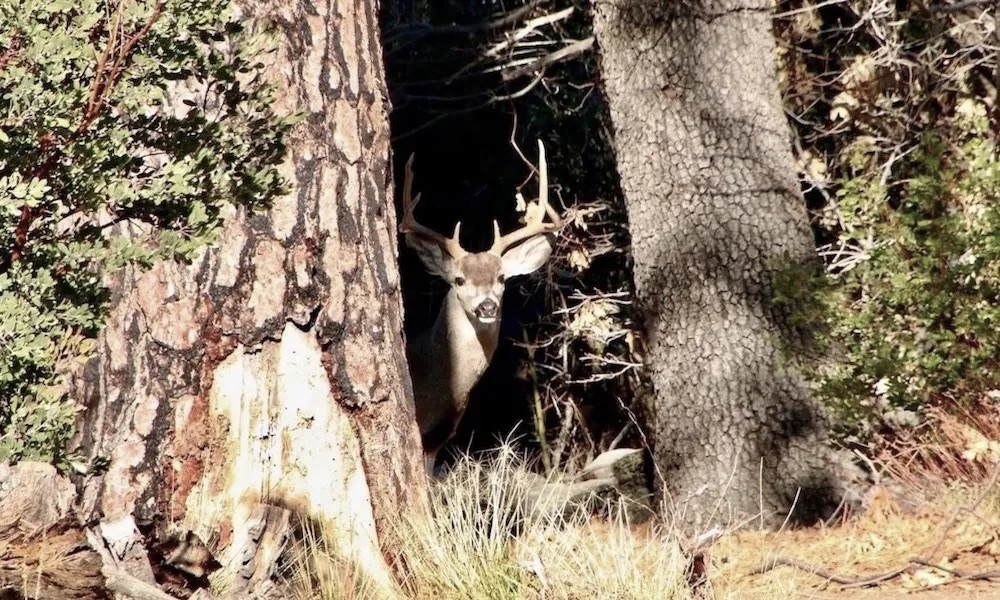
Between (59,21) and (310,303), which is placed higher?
(59,21)

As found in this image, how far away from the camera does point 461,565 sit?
5074 millimetres

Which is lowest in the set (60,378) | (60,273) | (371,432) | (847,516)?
(847,516)

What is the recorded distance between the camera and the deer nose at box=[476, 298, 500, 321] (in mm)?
9789

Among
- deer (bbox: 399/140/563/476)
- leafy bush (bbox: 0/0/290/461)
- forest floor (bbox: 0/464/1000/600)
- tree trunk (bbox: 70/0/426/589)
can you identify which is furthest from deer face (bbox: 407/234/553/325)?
leafy bush (bbox: 0/0/290/461)

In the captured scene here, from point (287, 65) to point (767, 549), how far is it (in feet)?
10.2

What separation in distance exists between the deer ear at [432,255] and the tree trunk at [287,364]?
434 centimetres

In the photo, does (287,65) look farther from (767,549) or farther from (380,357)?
(767,549)

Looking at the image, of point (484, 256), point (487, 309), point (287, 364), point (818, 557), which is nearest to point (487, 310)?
point (487, 309)

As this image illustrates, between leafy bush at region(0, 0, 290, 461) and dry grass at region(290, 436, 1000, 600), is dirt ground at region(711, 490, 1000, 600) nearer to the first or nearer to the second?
dry grass at region(290, 436, 1000, 600)

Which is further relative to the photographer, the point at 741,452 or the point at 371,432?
the point at 741,452

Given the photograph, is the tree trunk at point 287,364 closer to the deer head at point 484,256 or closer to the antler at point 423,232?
the deer head at point 484,256

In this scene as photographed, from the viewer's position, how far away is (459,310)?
33.4ft

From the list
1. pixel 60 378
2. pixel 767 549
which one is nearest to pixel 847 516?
pixel 767 549

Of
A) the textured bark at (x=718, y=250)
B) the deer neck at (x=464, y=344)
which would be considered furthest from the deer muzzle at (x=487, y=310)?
the textured bark at (x=718, y=250)
